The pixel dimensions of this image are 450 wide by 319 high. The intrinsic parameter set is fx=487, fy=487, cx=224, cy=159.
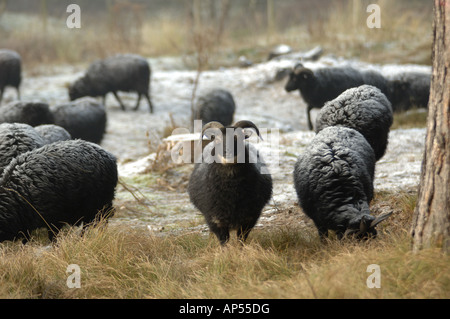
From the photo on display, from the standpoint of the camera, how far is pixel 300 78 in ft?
35.3

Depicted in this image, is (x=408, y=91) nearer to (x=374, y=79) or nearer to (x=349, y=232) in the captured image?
(x=374, y=79)

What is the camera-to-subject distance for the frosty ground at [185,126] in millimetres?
6766

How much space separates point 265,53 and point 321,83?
831 centimetres

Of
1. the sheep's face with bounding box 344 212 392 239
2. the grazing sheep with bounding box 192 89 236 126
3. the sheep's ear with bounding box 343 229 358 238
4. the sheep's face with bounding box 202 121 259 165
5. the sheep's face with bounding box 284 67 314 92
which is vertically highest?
the sheep's face with bounding box 284 67 314 92

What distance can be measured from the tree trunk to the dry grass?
171 mm

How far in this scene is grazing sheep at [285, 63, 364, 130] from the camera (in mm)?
8969

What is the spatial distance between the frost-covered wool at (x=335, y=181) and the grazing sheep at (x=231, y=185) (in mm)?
499

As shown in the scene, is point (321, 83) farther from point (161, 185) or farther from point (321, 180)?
point (321, 180)

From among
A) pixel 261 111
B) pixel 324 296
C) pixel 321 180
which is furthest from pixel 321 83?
pixel 324 296

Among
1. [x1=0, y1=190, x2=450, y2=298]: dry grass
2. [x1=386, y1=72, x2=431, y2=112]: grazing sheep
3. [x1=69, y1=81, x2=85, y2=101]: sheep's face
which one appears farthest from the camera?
[x1=69, y1=81, x2=85, y2=101]: sheep's face

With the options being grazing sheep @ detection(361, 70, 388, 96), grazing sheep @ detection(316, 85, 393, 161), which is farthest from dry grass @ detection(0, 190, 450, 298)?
grazing sheep @ detection(361, 70, 388, 96)

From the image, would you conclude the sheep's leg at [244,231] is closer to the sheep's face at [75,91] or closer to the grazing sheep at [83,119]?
the grazing sheep at [83,119]

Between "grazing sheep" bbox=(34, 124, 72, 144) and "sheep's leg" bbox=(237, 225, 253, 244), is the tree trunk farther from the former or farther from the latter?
"grazing sheep" bbox=(34, 124, 72, 144)

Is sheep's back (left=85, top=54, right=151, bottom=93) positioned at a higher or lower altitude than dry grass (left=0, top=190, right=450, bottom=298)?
higher
